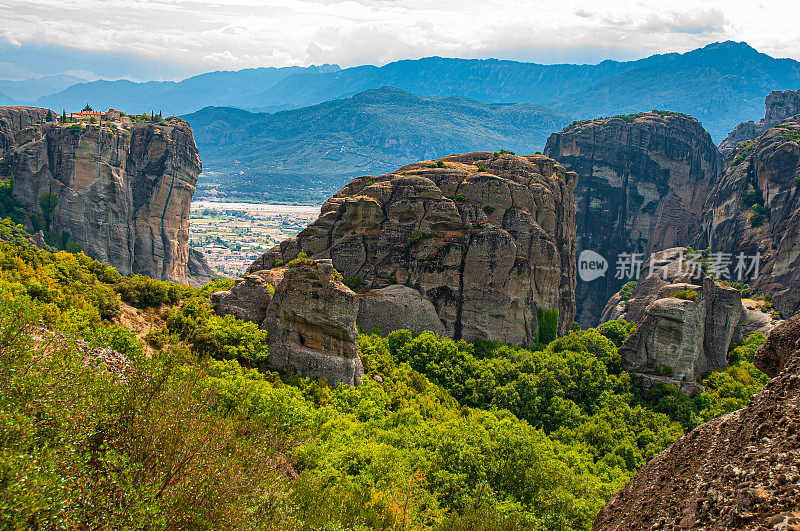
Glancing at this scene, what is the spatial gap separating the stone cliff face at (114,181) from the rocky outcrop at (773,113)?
411ft

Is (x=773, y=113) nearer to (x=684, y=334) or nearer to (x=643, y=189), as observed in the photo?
(x=643, y=189)

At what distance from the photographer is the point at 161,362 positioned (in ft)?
67.7

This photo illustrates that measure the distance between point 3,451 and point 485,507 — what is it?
15177 mm

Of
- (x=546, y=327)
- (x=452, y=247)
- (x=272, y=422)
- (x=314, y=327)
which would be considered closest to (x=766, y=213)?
(x=546, y=327)

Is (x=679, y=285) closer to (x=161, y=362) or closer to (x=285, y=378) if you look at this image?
(x=285, y=378)

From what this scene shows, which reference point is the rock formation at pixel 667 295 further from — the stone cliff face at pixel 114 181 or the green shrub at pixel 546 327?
the stone cliff face at pixel 114 181

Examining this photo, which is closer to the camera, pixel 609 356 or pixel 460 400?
pixel 460 400

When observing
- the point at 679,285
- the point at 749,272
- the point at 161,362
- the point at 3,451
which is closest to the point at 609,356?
the point at 679,285

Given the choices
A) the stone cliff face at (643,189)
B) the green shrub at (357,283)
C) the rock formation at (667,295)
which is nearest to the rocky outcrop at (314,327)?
the green shrub at (357,283)

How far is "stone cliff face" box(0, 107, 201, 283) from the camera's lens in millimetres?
86312

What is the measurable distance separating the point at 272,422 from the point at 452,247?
87.3ft

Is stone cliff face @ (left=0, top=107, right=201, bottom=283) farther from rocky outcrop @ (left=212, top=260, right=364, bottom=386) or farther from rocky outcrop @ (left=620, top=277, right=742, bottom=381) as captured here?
rocky outcrop @ (left=620, top=277, right=742, bottom=381)

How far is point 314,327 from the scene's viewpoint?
32.2m

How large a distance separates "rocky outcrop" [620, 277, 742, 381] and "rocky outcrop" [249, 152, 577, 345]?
30.0 feet
